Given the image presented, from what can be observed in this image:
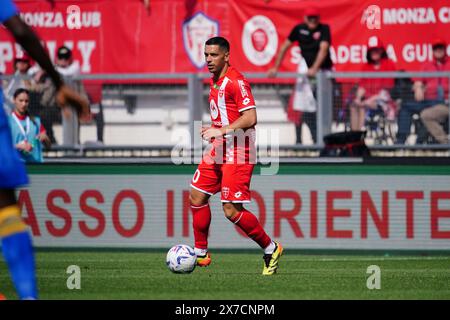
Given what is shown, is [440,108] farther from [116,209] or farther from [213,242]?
[116,209]

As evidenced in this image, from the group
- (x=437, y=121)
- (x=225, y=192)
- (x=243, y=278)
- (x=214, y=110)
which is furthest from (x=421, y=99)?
(x=243, y=278)

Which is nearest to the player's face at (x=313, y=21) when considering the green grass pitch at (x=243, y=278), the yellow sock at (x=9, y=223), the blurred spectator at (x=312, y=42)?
the blurred spectator at (x=312, y=42)

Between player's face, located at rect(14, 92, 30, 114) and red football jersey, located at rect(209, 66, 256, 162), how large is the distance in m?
5.18

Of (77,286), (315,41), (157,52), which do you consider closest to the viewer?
(77,286)

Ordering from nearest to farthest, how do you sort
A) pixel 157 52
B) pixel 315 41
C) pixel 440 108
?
pixel 440 108
pixel 315 41
pixel 157 52

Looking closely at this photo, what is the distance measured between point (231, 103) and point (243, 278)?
208 cm

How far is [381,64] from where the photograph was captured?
18.1 meters

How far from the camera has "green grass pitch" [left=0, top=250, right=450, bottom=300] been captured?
1060 centimetres

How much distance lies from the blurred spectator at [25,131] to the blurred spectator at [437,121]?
5.83 metres

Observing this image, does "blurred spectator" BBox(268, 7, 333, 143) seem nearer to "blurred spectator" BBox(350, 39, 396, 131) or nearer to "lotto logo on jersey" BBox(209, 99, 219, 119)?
"blurred spectator" BBox(350, 39, 396, 131)

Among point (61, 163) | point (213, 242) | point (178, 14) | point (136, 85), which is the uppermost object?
point (178, 14)

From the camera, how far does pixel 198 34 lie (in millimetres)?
19812
